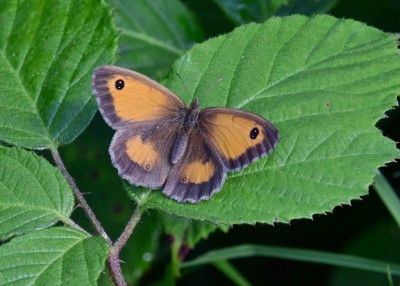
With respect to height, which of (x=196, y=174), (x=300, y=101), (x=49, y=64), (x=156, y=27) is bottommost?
(x=49, y=64)

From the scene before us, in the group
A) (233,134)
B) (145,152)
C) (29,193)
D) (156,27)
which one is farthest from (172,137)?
(156,27)

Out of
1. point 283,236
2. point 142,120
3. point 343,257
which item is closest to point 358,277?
point 283,236

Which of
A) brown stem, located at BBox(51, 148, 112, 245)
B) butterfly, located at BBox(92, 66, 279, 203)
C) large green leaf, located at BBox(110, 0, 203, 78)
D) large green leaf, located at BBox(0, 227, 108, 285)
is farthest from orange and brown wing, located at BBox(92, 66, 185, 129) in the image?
large green leaf, located at BBox(110, 0, 203, 78)

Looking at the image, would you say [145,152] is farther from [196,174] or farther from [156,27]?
[156,27]

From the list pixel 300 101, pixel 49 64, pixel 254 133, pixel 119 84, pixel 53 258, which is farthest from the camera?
pixel 49 64

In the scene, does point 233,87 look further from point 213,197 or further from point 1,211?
point 1,211

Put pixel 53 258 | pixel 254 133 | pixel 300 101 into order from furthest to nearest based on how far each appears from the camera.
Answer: pixel 300 101
pixel 254 133
pixel 53 258

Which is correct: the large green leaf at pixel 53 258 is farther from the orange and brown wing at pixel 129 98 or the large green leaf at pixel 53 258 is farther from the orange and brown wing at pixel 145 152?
the orange and brown wing at pixel 129 98
